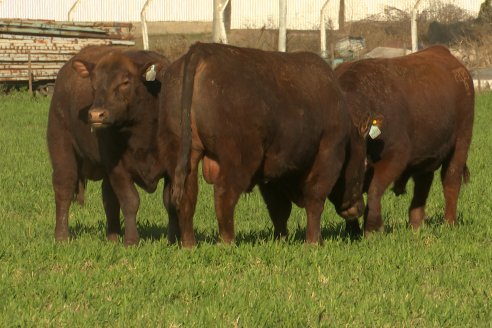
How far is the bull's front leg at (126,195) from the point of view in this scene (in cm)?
1027

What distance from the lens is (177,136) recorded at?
920 centimetres

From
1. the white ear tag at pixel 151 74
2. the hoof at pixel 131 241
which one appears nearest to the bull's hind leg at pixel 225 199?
the hoof at pixel 131 241

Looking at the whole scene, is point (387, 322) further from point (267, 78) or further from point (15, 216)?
point (15, 216)

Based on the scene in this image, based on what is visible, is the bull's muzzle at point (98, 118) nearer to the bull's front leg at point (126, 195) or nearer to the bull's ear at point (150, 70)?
the bull's ear at point (150, 70)

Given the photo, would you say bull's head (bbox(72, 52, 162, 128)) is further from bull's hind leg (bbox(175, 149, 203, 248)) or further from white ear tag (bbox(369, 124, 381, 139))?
white ear tag (bbox(369, 124, 381, 139))

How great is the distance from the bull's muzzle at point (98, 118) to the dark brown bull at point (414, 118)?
7.94 ft

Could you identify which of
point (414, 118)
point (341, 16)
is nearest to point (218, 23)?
point (341, 16)

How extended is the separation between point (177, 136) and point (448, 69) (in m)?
4.53

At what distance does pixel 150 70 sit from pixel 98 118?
2.42 ft

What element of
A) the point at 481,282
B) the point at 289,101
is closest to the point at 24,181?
the point at 289,101

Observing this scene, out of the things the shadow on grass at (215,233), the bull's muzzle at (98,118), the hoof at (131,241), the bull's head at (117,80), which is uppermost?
the bull's head at (117,80)

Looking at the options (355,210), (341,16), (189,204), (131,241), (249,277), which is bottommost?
(341,16)

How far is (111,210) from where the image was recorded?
10945 millimetres

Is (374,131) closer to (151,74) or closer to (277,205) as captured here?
(277,205)
